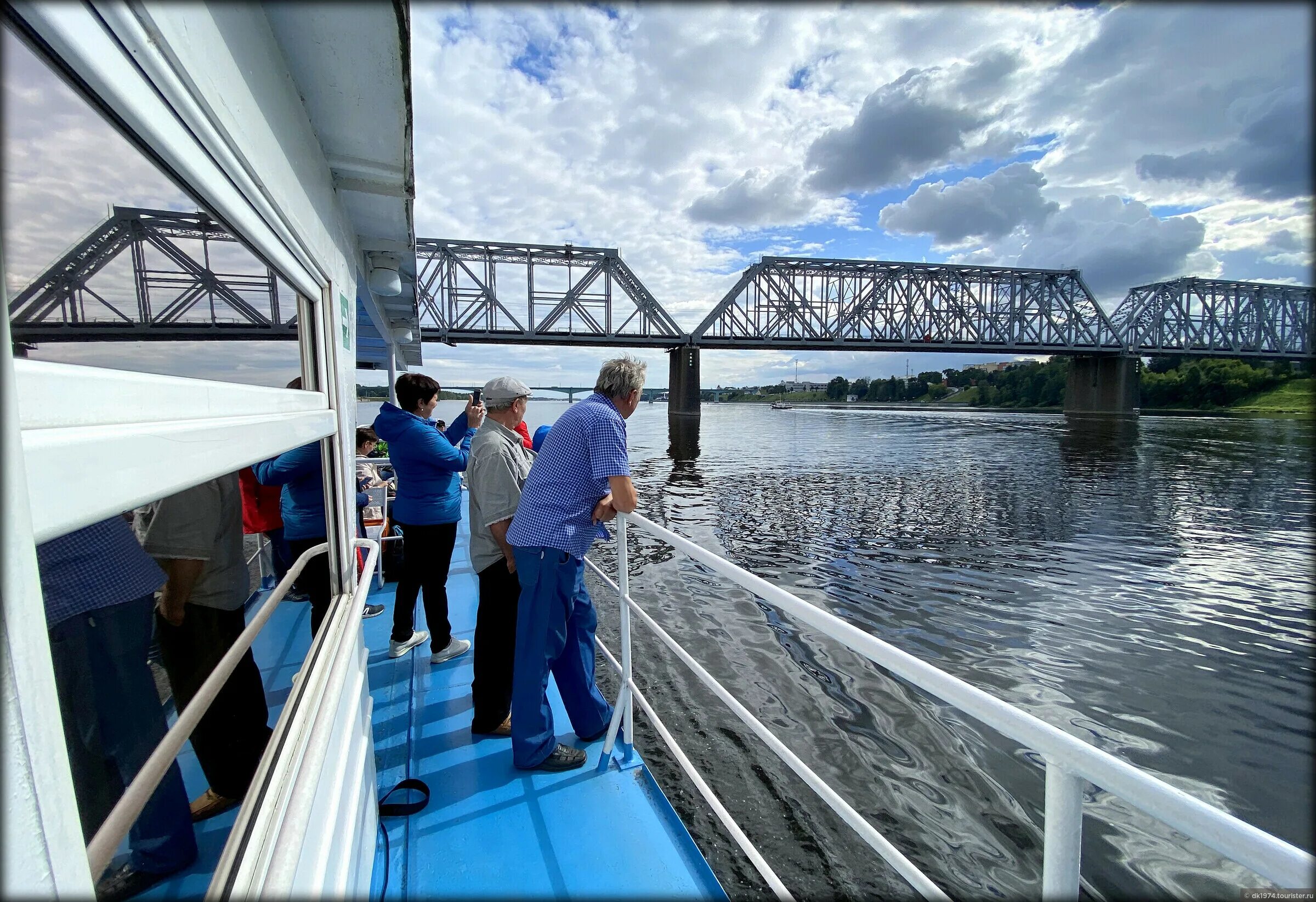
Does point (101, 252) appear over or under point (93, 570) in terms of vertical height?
over

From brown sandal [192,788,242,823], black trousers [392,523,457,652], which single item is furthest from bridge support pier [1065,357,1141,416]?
brown sandal [192,788,242,823]

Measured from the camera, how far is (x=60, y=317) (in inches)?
19.6

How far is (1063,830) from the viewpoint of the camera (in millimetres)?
698

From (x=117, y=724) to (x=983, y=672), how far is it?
→ 4813mm


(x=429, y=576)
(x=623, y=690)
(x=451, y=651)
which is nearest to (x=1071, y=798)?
(x=623, y=690)

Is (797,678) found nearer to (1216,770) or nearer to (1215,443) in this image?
(1216,770)

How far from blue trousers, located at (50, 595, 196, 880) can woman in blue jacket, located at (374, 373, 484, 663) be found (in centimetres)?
174

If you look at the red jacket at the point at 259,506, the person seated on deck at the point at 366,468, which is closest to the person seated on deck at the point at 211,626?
the red jacket at the point at 259,506

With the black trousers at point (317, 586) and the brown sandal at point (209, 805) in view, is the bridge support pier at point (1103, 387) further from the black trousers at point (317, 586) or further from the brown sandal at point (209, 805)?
the brown sandal at point (209, 805)

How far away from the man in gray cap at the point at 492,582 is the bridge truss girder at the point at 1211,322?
64.0 m

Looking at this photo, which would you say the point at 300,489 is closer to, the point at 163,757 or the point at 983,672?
the point at 163,757

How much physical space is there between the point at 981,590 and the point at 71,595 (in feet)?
23.0

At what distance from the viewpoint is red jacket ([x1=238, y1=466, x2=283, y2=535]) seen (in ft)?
6.31

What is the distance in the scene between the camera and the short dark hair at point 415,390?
8.16 ft
